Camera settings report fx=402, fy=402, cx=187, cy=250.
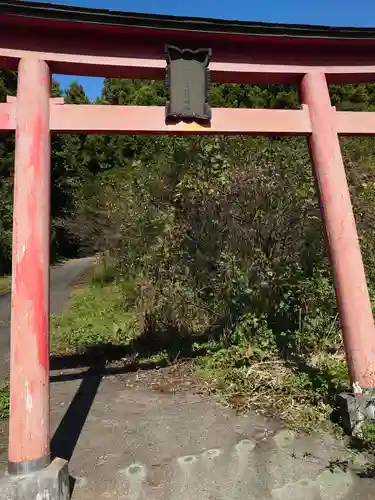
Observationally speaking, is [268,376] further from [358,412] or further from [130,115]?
[130,115]

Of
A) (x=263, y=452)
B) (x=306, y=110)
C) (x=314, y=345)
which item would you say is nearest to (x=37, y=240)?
(x=263, y=452)

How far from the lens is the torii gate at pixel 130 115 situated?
2.86 m

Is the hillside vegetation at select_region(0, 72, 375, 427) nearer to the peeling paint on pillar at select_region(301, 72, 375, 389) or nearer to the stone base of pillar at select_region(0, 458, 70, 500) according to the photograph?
the peeling paint on pillar at select_region(301, 72, 375, 389)

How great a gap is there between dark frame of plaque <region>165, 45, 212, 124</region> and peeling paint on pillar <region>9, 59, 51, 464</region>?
1066mm

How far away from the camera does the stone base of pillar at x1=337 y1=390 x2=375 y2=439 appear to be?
3.37 meters

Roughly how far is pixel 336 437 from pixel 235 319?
8.11 feet

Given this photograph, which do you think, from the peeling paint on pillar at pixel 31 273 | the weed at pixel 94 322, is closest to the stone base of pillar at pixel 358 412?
the peeling paint on pillar at pixel 31 273

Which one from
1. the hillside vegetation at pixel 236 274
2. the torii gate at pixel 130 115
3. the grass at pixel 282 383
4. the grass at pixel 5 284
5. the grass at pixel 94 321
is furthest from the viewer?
the grass at pixel 5 284

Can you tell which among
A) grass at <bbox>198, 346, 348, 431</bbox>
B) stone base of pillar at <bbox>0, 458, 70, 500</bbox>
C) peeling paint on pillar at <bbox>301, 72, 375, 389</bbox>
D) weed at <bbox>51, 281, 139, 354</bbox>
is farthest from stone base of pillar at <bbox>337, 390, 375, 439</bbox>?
weed at <bbox>51, 281, 139, 354</bbox>

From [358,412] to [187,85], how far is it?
10.6 ft

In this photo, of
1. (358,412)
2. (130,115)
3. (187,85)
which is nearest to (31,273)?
(130,115)

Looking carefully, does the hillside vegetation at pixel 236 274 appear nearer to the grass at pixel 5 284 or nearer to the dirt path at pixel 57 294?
the dirt path at pixel 57 294

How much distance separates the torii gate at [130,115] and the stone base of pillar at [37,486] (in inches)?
2.4

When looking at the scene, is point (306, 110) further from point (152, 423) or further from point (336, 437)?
point (152, 423)
